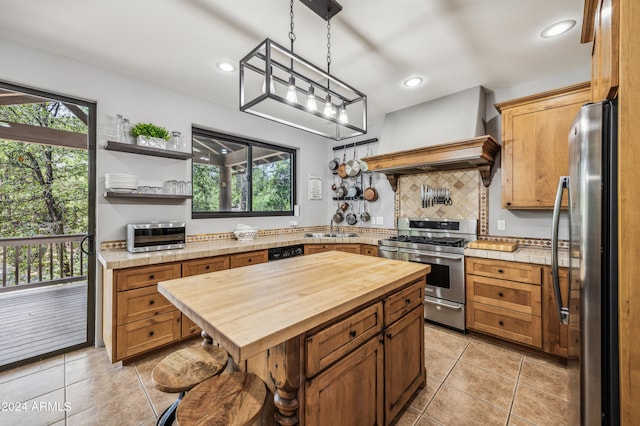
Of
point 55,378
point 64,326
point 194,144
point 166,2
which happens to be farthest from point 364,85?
point 64,326

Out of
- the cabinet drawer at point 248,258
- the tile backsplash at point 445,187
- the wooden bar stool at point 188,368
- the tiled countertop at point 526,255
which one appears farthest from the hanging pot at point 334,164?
the wooden bar stool at point 188,368

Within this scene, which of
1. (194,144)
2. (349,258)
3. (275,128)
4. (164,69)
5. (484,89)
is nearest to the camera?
(349,258)

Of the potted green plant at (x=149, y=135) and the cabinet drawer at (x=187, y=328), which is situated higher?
the potted green plant at (x=149, y=135)

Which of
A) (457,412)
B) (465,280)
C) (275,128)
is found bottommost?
(457,412)

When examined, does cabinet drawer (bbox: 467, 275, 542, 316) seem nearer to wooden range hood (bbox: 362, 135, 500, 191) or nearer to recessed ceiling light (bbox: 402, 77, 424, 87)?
wooden range hood (bbox: 362, 135, 500, 191)

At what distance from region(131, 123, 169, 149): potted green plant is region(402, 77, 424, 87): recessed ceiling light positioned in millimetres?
2555

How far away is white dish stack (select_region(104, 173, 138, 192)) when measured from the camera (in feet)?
8.10

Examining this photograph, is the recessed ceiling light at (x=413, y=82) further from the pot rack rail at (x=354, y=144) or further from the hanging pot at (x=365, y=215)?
the hanging pot at (x=365, y=215)

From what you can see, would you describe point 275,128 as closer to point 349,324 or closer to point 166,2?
point 166,2

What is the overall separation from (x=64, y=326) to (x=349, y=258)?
316cm

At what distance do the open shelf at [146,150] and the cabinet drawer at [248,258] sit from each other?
3.98 ft

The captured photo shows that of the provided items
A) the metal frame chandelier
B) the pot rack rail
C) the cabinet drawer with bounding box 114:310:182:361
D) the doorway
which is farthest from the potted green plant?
the pot rack rail

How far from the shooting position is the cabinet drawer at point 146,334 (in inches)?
86.6

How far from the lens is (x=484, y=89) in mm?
3010
